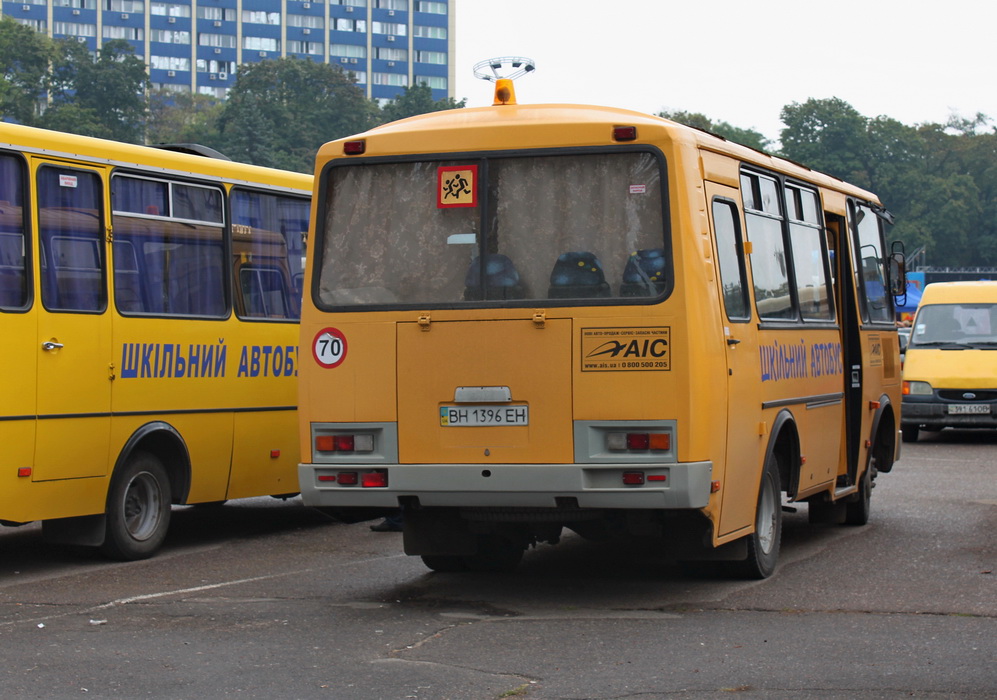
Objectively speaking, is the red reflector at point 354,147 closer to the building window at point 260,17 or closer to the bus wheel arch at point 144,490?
the bus wheel arch at point 144,490

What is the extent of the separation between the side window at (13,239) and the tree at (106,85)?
105 metres

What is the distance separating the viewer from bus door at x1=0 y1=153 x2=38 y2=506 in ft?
32.8

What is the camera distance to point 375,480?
8883mm

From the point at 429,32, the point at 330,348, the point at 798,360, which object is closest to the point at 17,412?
the point at 330,348

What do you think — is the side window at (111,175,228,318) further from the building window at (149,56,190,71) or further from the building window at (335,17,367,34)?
the building window at (335,17,367,34)

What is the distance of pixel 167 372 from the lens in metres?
11.5

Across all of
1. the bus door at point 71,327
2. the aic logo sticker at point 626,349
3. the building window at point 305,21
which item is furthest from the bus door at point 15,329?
the building window at point 305,21

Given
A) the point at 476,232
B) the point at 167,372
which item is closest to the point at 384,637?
the point at 476,232

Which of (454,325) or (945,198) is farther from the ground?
(945,198)

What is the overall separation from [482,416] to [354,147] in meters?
1.79

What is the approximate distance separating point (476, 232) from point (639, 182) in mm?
973

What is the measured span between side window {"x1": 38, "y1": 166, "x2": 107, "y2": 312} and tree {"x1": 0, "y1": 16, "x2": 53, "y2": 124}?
4045 inches

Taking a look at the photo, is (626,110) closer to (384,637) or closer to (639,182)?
(639,182)

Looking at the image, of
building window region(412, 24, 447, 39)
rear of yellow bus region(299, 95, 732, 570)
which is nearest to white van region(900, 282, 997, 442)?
rear of yellow bus region(299, 95, 732, 570)
